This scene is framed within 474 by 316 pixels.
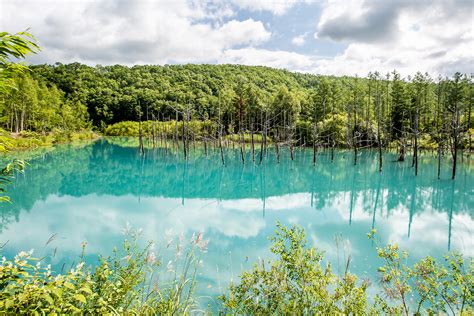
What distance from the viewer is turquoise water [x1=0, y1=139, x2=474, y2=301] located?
34.2ft

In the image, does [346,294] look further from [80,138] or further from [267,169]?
[80,138]

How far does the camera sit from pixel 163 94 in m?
83.7

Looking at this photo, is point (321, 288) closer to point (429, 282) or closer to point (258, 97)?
point (429, 282)

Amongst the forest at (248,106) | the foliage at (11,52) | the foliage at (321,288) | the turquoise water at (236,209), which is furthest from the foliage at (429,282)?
the forest at (248,106)

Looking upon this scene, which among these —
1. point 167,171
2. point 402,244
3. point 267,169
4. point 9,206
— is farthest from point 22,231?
point 267,169

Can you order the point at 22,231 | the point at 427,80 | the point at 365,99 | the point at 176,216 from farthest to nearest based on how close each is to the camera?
the point at 365,99 < the point at 427,80 < the point at 176,216 < the point at 22,231

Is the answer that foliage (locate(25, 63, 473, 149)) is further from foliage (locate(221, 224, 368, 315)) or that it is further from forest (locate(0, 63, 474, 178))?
foliage (locate(221, 224, 368, 315))

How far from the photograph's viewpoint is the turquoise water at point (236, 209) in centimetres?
1042

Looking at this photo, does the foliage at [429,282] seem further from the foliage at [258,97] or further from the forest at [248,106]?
the foliage at [258,97]

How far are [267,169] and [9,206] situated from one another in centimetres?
2065

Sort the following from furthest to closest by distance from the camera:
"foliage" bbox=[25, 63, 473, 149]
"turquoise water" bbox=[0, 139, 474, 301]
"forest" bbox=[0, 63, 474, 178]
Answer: "foliage" bbox=[25, 63, 473, 149], "forest" bbox=[0, 63, 474, 178], "turquoise water" bbox=[0, 139, 474, 301]

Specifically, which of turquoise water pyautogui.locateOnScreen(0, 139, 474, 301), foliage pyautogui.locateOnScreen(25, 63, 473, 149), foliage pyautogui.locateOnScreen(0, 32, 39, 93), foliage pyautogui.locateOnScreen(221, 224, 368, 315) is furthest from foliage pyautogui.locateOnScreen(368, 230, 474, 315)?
foliage pyautogui.locateOnScreen(25, 63, 473, 149)

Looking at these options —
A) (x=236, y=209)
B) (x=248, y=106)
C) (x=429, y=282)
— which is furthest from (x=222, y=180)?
(x=248, y=106)

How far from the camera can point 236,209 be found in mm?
16344
